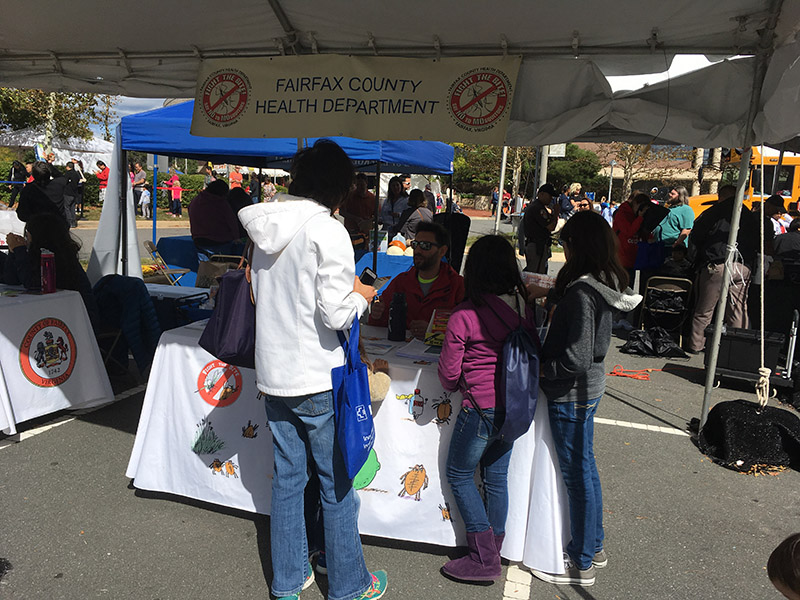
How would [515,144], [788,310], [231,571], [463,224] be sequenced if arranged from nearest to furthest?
[231,571], [515,144], [788,310], [463,224]

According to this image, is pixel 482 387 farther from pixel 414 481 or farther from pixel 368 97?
pixel 368 97

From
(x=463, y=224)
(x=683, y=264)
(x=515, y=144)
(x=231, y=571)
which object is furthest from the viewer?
(x=463, y=224)

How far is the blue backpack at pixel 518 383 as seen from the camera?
2.49m

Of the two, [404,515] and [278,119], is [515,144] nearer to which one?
[278,119]

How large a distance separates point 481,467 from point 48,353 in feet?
10.7

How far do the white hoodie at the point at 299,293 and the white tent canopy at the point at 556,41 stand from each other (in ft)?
5.81

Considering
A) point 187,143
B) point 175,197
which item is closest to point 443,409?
point 187,143

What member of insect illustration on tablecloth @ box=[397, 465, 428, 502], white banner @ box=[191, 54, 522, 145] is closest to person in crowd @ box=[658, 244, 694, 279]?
white banner @ box=[191, 54, 522, 145]

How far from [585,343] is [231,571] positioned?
6.26 feet

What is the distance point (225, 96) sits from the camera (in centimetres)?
415

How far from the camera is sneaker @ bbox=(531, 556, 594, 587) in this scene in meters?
2.78

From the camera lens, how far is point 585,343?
8.27 ft

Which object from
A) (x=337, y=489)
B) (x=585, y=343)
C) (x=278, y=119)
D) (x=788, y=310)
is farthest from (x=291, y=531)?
(x=788, y=310)

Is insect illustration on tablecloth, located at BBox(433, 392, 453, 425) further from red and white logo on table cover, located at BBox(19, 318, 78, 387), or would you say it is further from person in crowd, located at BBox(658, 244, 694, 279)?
person in crowd, located at BBox(658, 244, 694, 279)
